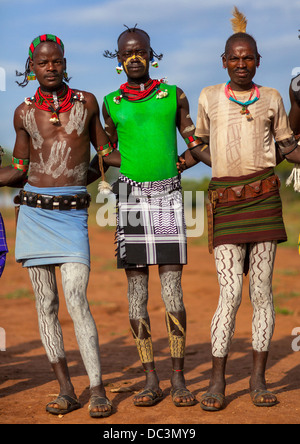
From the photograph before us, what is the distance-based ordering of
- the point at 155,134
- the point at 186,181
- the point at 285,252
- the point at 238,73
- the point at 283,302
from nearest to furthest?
the point at 238,73, the point at 155,134, the point at 283,302, the point at 285,252, the point at 186,181

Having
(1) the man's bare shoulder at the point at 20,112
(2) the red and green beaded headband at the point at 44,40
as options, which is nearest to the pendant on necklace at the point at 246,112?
(2) the red and green beaded headband at the point at 44,40

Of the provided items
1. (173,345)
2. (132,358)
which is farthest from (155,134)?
(132,358)

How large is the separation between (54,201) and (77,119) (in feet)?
1.97

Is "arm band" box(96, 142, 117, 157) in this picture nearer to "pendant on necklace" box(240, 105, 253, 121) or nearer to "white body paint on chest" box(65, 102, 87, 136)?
"white body paint on chest" box(65, 102, 87, 136)

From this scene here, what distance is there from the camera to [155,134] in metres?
4.87

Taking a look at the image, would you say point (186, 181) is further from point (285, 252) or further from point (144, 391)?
point (144, 391)

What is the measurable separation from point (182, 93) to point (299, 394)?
2438 millimetres

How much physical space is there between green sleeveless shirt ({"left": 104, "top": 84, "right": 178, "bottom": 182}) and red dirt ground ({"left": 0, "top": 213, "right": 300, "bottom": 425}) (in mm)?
1717

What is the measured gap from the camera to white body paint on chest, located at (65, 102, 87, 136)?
4.68 m

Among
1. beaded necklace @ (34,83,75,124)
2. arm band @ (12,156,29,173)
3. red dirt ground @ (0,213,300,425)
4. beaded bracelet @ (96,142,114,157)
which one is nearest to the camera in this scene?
red dirt ground @ (0,213,300,425)

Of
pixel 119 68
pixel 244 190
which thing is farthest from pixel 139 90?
pixel 244 190

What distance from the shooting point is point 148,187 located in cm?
495

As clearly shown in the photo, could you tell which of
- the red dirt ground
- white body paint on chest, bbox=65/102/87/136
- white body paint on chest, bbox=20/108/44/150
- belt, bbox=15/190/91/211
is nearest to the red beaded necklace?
white body paint on chest, bbox=65/102/87/136

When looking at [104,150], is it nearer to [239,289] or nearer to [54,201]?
[54,201]
